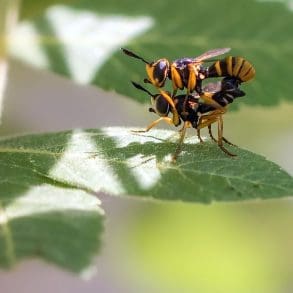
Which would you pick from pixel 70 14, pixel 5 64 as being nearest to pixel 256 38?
pixel 70 14

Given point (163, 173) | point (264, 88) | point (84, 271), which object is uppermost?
point (264, 88)

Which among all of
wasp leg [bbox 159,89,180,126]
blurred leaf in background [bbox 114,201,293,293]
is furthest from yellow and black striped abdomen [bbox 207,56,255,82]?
blurred leaf in background [bbox 114,201,293,293]

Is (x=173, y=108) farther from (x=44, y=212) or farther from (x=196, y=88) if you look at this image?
(x=44, y=212)

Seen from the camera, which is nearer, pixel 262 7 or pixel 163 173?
pixel 163 173

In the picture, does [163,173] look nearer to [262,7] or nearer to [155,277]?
[262,7]

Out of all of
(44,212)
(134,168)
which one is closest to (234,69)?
(134,168)

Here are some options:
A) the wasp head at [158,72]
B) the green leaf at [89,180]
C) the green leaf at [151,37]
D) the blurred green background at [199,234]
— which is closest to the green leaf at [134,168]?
the green leaf at [89,180]

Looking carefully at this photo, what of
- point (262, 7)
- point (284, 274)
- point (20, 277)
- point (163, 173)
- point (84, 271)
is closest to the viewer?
point (84, 271)
